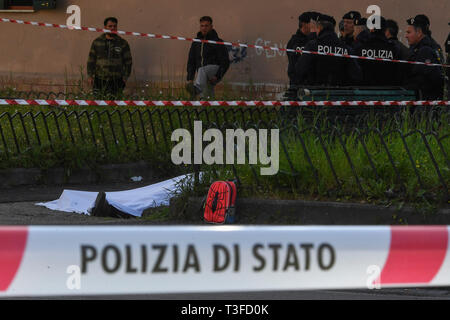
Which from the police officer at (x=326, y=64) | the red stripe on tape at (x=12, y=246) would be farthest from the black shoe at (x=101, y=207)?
the red stripe on tape at (x=12, y=246)

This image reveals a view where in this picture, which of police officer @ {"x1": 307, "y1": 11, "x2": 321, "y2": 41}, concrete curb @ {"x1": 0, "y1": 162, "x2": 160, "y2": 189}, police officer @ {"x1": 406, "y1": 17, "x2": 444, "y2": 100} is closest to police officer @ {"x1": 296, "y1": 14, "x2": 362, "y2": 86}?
police officer @ {"x1": 406, "y1": 17, "x2": 444, "y2": 100}

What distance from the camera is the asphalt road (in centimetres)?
573

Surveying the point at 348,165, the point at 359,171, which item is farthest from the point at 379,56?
the point at 359,171

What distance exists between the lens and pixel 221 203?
8172 mm

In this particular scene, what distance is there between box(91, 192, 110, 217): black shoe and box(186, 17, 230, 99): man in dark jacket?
764cm

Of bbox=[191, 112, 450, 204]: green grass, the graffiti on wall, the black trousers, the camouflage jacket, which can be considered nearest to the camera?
bbox=[191, 112, 450, 204]: green grass

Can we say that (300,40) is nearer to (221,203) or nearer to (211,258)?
(221,203)

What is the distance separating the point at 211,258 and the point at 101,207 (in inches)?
224

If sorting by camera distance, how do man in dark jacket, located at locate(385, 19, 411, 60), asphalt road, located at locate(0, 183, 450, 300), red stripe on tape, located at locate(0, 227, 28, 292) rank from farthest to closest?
1. man in dark jacket, located at locate(385, 19, 411, 60)
2. asphalt road, located at locate(0, 183, 450, 300)
3. red stripe on tape, located at locate(0, 227, 28, 292)

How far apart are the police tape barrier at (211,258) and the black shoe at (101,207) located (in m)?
5.55

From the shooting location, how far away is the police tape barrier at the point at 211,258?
3.44 meters

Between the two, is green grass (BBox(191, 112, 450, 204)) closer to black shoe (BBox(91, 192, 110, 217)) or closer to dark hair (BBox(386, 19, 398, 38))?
black shoe (BBox(91, 192, 110, 217))
